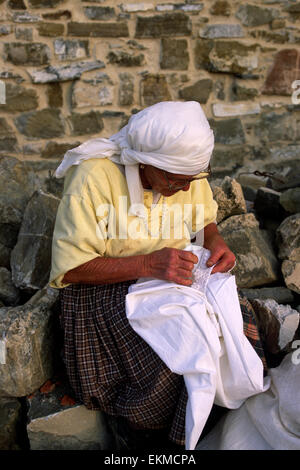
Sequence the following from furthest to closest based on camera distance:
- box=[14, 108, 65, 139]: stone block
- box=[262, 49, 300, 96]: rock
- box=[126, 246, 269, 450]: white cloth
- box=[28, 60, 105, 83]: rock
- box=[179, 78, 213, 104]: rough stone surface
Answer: box=[262, 49, 300, 96]: rock
box=[179, 78, 213, 104]: rough stone surface
box=[14, 108, 65, 139]: stone block
box=[28, 60, 105, 83]: rock
box=[126, 246, 269, 450]: white cloth

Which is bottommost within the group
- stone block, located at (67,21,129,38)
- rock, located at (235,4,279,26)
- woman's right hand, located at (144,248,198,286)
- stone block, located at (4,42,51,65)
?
woman's right hand, located at (144,248,198,286)

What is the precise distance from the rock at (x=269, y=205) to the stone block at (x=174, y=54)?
170 cm

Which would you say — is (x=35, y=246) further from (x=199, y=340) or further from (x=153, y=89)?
(x=153, y=89)

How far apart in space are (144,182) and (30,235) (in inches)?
33.3

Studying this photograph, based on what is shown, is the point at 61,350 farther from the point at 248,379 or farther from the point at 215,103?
the point at 215,103

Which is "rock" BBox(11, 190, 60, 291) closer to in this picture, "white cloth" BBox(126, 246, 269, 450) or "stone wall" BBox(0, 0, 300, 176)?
"white cloth" BBox(126, 246, 269, 450)

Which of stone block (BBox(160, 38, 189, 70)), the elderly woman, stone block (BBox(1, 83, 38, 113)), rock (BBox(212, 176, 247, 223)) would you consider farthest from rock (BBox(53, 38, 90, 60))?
the elderly woman

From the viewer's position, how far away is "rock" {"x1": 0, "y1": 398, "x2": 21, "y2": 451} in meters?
2.17

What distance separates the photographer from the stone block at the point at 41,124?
394cm

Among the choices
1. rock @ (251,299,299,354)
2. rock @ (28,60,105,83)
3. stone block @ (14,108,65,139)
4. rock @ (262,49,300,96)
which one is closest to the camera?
rock @ (251,299,299,354)

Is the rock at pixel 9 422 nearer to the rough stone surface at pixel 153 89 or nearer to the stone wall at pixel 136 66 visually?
the stone wall at pixel 136 66

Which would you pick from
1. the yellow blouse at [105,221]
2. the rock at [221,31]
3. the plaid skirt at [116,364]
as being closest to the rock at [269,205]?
the yellow blouse at [105,221]

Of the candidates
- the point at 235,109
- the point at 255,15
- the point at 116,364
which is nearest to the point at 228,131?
the point at 235,109

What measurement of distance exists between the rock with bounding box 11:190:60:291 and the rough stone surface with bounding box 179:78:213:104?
7.07 feet
